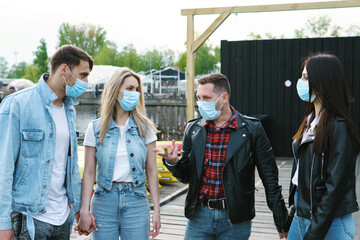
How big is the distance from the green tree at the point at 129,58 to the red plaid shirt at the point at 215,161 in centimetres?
7978

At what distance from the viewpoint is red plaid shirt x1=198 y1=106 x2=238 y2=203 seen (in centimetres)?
301

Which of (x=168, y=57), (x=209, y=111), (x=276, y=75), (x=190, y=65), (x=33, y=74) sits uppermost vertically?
(x=168, y=57)

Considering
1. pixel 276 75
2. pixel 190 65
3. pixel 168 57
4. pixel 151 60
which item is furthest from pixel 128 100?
pixel 168 57

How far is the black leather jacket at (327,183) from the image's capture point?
2418mm

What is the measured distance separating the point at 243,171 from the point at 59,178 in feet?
3.83

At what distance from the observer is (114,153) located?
304cm

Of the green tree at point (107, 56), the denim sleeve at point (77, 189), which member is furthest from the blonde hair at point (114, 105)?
the green tree at point (107, 56)

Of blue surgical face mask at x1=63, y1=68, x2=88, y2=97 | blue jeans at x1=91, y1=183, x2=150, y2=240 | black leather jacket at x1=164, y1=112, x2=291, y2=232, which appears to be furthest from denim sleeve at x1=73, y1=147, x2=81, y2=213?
black leather jacket at x1=164, y1=112, x2=291, y2=232

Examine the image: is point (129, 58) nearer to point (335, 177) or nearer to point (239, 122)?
point (239, 122)

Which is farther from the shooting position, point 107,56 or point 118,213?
point 107,56

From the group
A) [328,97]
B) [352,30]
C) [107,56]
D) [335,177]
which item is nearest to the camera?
[335,177]

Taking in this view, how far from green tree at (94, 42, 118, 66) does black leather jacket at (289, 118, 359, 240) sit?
260 feet

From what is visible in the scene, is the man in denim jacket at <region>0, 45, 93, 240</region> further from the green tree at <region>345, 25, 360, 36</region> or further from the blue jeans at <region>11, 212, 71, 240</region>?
the green tree at <region>345, 25, 360, 36</region>

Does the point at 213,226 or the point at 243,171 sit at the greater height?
the point at 243,171
